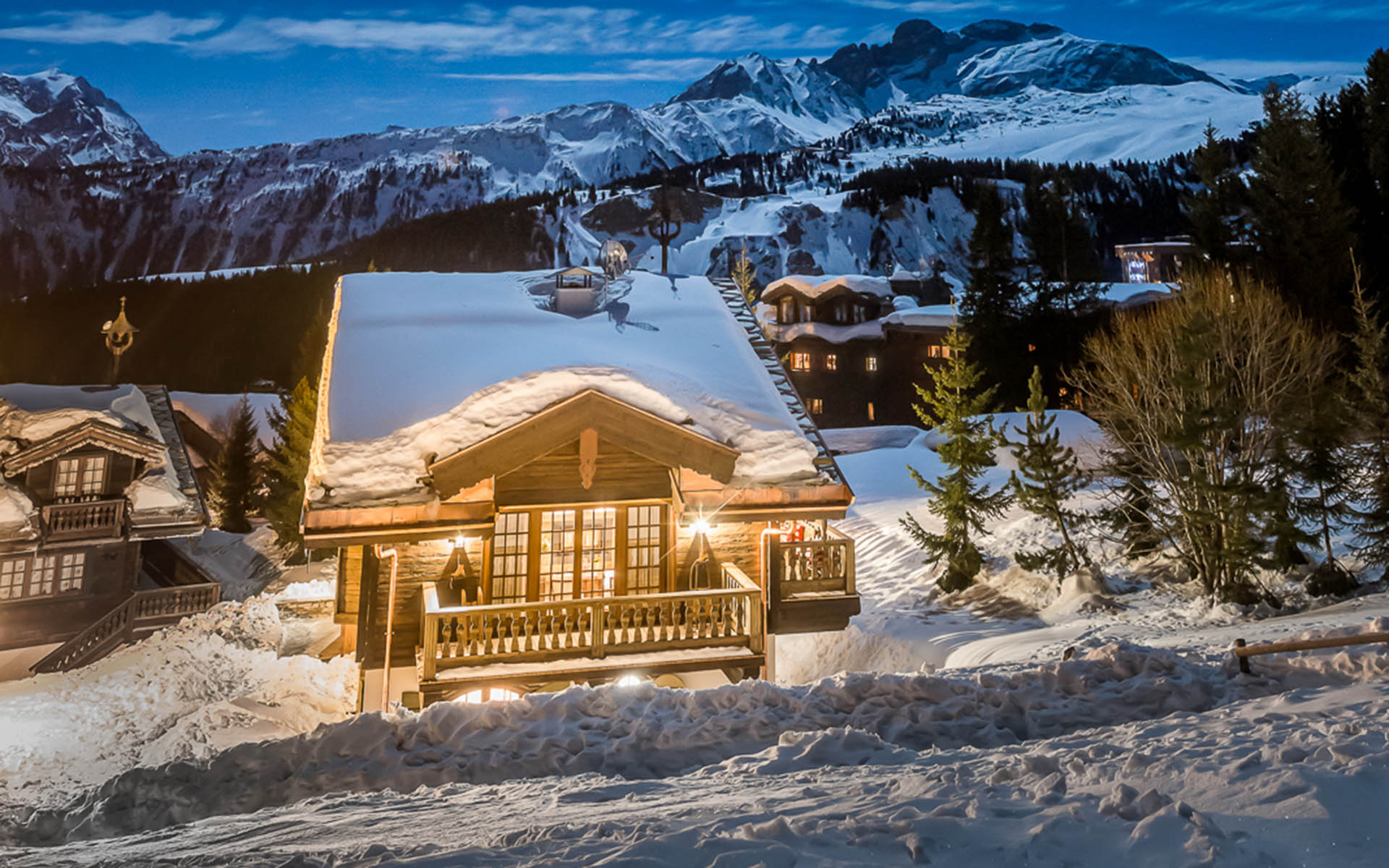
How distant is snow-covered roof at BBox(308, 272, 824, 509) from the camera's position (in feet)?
34.3

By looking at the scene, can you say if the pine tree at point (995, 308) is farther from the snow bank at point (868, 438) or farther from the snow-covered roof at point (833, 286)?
the snow-covered roof at point (833, 286)

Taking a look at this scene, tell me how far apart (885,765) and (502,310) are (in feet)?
35.8

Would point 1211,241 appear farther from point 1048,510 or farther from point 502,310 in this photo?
point 502,310

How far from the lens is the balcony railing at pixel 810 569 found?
39.8 feet

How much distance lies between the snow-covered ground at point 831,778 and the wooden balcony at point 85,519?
18.3m

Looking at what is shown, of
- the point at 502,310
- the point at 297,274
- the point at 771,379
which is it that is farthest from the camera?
the point at 297,274

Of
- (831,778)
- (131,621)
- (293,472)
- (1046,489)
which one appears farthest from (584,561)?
(293,472)

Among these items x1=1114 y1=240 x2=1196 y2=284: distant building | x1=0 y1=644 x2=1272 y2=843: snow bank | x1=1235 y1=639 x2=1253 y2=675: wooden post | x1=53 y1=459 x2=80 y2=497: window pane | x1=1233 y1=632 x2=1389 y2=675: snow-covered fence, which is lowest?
x1=0 y1=644 x2=1272 y2=843: snow bank

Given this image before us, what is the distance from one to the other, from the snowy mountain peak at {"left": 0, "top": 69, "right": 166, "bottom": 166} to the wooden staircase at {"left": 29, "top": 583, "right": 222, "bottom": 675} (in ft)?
356

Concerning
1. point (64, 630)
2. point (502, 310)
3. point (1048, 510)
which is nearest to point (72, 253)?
point (64, 630)

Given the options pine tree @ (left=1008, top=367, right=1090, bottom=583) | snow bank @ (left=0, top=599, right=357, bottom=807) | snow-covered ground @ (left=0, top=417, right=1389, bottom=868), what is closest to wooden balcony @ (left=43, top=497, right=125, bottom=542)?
snow bank @ (left=0, top=599, right=357, bottom=807)

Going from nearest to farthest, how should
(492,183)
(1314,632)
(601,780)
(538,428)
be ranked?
(601,780) < (1314,632) < (538,428) < (492,183)

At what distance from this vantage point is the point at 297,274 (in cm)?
7206

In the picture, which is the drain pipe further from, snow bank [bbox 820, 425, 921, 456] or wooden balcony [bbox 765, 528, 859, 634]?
snow bank [bbox 820, 425, 921, 456]
